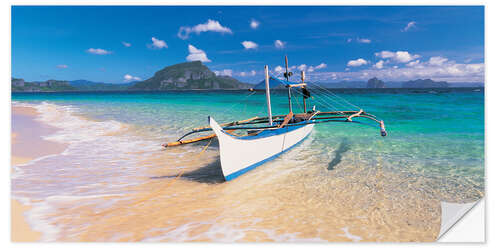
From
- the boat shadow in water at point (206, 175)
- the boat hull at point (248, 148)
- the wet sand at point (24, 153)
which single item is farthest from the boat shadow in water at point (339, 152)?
the wet sand at point (24, 153)

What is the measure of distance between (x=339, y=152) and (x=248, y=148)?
4.00 metres

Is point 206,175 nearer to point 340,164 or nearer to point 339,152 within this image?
point 340,164

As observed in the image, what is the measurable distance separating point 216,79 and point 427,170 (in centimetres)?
12517

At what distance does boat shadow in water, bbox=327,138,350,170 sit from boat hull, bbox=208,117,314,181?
1.56 meters

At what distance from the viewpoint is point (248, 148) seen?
580cm

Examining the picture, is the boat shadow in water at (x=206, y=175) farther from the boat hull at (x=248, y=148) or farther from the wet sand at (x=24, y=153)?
the wet sand at (x=24, y=153)

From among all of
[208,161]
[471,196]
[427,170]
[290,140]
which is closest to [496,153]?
[471,196]

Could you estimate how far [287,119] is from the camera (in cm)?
841

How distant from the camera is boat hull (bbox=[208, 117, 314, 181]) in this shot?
4.89 meters

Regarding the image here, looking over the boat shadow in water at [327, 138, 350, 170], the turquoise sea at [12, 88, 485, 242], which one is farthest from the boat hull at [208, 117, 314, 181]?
the boat shadow in water at [327, 138, 350, 170]

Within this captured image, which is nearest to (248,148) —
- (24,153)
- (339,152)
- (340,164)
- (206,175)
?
(206,175)

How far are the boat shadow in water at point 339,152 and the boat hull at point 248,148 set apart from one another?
156 cm

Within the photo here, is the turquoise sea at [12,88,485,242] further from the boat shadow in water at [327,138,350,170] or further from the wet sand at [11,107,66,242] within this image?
the wet sand at [11,107,66,242]

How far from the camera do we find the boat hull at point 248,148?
4.89 m
